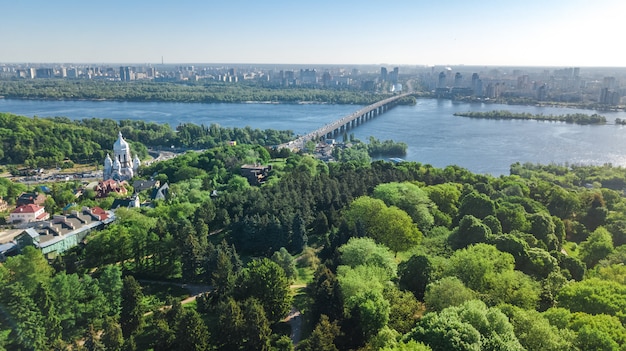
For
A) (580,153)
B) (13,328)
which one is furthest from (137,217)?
(580,153)

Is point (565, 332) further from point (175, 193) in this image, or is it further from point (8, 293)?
point (175, 193)

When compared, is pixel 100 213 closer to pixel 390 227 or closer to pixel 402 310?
pixel 390 227

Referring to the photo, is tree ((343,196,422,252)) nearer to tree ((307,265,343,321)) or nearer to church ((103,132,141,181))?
tree ((307,265,343,321))

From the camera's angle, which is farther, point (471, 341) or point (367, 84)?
point (367, 84)

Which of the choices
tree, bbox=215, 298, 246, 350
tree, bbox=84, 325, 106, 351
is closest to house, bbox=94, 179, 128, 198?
tree, bbox=84, 325, 106, 351

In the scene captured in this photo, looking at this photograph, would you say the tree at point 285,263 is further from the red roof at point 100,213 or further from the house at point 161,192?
the house at point 161,192
